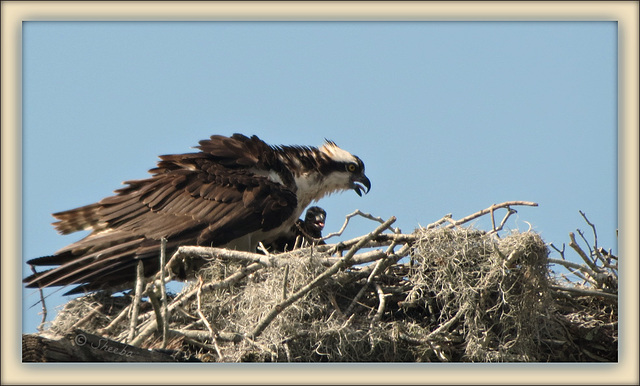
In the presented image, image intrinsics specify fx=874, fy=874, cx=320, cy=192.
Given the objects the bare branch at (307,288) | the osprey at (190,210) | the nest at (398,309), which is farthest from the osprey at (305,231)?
the bare branch at (307,288)

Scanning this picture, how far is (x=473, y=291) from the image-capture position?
652cm

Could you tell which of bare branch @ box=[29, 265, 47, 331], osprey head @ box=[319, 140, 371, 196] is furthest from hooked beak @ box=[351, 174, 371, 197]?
bare branch @ box=[29, 265, 47, 331]

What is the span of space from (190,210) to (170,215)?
→ 179 mm

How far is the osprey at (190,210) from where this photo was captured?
7.27 m

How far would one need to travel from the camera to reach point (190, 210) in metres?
7.69

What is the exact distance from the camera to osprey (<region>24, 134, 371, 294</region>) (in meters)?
7.27

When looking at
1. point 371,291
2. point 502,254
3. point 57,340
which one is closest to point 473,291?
point 502,254

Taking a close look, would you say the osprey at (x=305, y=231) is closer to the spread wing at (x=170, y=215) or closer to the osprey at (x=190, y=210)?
the osprey at (x=190, y=210)

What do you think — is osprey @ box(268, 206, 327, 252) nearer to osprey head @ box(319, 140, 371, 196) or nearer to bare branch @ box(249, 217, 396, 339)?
osprey head @ box(319, 140, 371, 196)

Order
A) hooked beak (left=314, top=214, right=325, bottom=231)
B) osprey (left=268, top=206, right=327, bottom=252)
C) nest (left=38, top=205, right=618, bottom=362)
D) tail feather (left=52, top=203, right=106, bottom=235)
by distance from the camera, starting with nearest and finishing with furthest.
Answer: nest (left=38, top=205, right=618, bottom=362) → tail feather (left=52, top=203, right=106, bottom=235) → osprey (left=268, top=206, right=327, bottom=252) → hooked beak (left=314, top=214, right=325, bottom=231)

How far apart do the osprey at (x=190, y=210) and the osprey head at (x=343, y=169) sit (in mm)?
70

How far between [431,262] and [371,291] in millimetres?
524

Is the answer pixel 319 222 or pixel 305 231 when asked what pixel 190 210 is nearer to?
pixel 305 231

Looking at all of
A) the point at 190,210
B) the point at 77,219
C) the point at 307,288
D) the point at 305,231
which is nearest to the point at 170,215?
the point at 190,210
